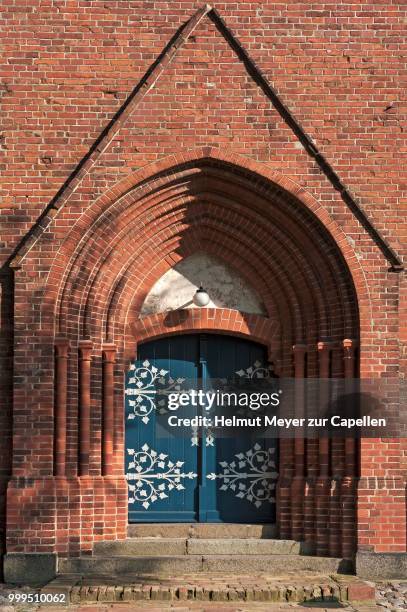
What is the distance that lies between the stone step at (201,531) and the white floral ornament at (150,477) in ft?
1.06

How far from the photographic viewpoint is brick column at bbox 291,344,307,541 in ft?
42.6

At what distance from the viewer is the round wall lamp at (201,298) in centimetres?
1325

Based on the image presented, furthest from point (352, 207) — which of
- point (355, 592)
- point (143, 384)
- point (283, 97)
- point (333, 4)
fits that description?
point (355, 592)

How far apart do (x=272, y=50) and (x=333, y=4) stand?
89 centimetres

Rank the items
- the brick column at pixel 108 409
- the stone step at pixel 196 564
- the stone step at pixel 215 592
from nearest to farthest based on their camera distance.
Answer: the stone step at pixel 215 592, the stone step at pixel 196 564, the brick column at pixel 108 409

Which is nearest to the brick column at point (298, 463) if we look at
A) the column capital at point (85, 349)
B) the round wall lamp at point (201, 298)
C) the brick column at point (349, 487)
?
the brick column at point (349, 487)

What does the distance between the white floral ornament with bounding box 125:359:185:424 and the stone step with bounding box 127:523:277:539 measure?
1.22m

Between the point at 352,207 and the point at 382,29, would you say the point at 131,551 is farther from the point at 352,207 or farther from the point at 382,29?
the point at 382,29

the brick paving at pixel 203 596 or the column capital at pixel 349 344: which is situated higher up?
the column capital at pixel 349 344

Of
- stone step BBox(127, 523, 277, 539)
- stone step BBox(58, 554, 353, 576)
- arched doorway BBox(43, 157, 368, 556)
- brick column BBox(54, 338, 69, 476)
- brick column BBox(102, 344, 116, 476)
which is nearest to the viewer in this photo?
stone step BBox(58, 554, 353, 576)

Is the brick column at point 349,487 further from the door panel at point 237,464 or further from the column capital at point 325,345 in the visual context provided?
the door panel at point 237,464

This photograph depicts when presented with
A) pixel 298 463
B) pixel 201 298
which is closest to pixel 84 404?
pixel 201 298

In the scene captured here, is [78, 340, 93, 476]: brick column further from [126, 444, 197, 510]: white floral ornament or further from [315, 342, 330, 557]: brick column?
[315, 342, 330, 557]: brick column

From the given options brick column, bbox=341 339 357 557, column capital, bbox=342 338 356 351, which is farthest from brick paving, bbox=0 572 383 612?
column capital, bbox=342 338 356 351
